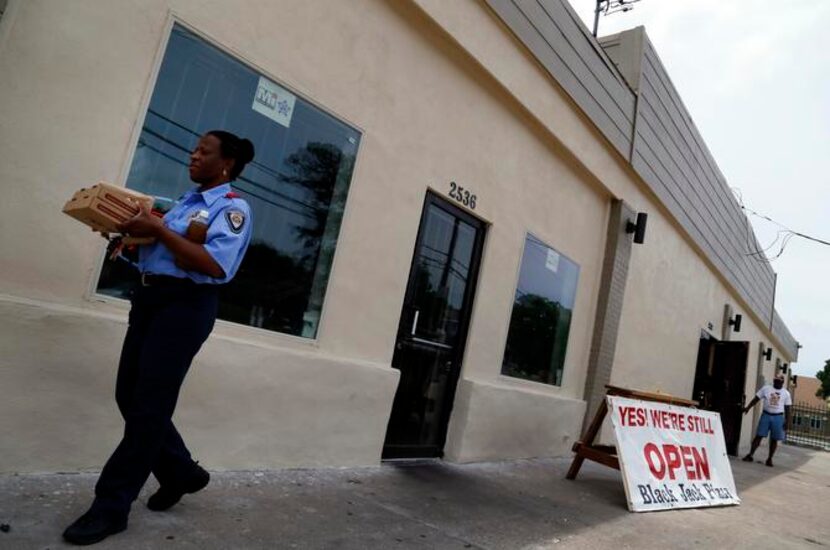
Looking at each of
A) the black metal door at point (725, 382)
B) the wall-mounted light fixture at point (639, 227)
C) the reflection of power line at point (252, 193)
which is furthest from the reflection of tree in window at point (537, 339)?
the black metal door at point (725, 382)

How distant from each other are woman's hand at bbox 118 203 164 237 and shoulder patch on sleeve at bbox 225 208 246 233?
280 mm

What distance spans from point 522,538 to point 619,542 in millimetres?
780

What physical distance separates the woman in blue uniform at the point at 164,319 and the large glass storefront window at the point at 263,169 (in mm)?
798

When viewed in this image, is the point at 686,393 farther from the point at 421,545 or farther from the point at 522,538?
the point at 421,545

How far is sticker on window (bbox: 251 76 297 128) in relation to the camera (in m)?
3.79

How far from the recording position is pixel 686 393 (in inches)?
435

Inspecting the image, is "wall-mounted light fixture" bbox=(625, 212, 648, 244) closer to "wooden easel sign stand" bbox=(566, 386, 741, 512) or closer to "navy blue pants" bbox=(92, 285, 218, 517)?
"wooden easel sign stand" bbox=(566, 386, 741, 512)

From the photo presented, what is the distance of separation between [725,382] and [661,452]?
274 inches

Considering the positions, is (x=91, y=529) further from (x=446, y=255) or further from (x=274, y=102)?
(x=446, y=255)

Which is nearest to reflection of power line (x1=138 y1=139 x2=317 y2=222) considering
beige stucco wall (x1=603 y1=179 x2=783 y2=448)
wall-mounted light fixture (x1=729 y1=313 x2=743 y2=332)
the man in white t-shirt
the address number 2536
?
the address number 2536

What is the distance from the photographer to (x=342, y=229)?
14.1 ft

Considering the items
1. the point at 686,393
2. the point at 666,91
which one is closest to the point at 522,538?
the point at 666,91

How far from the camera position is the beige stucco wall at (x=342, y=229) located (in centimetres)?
279

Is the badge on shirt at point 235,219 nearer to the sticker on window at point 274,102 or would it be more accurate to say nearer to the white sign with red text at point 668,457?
the sticker on window at point 274,102
